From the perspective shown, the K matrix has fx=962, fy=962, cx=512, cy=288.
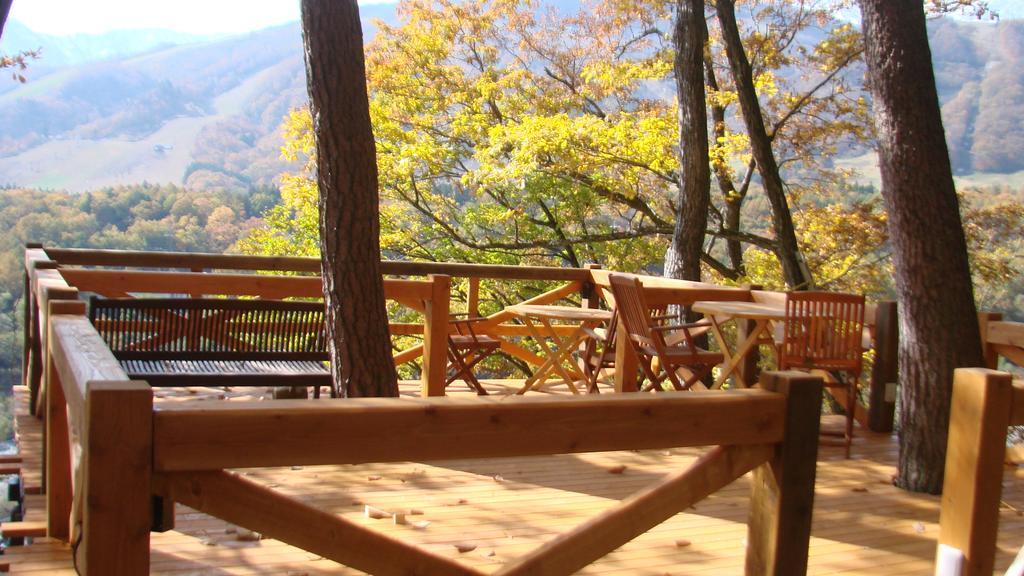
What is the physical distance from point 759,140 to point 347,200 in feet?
25.6

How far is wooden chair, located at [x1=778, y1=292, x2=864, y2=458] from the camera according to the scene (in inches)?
209

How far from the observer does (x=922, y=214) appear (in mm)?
4414

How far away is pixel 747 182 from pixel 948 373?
11.8 metres

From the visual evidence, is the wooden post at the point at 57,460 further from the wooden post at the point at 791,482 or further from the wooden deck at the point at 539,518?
the wooden post at the point at 791,482

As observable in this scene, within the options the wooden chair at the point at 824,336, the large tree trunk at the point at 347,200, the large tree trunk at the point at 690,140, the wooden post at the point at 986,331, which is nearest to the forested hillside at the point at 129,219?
the large tree trunk at the point at 690,140

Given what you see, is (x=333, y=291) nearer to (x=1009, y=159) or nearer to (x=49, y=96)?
(x=1009, y=159)

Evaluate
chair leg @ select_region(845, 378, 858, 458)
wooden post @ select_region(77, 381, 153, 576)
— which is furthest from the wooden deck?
wooden post @ select_region(77, 381, 153, 576)

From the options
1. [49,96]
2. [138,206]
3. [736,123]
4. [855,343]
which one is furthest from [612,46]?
[49,96]

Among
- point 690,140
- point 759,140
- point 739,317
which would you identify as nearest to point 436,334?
point 739,317

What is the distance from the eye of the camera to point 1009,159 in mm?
20328

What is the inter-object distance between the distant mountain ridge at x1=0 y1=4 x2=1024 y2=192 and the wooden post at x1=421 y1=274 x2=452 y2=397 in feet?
56.3

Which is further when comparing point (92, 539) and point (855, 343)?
point (855, 343)

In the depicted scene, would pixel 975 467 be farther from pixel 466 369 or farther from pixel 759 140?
pixel 759 140

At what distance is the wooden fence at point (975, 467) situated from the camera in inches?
90.7
